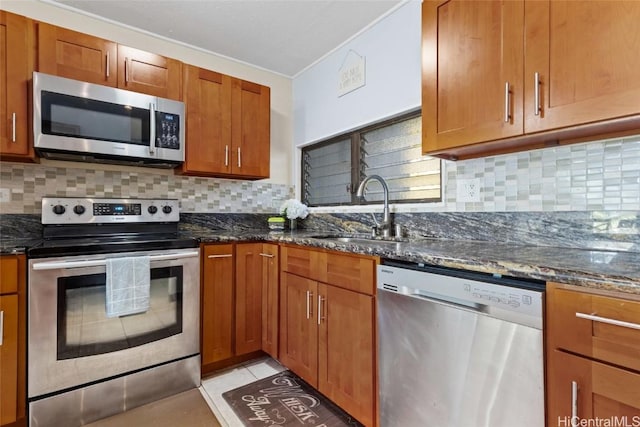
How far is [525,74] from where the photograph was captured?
3.83 feet

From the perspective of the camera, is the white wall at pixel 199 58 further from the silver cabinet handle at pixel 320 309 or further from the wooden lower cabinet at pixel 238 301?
the silver cabinet handle at pixel 320 309

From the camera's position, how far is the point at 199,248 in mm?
1893

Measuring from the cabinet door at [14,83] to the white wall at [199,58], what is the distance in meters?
0.42

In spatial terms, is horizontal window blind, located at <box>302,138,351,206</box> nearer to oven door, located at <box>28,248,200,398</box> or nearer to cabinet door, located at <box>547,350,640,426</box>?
oven door, located at <box>28,248,200,398</box>

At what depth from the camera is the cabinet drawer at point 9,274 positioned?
1369 millimetres

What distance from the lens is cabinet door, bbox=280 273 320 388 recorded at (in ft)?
5.58

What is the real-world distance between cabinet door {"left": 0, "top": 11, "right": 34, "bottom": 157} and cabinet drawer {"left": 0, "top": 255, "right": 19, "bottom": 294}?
0.60 metres

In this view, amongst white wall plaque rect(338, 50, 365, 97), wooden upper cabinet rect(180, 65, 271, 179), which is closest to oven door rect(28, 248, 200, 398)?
wooden upper cabinet rect(180, 65, 271, 179)

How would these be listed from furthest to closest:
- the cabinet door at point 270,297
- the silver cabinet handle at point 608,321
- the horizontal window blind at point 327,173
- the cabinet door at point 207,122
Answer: the horizontal window blind at point 327,173
the cabinet door at point 207,122
the cabinet door at point 270,297
the silver cabinet handle at point 608,321

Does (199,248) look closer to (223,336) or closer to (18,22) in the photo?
(223,336)

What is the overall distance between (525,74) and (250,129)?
183cm

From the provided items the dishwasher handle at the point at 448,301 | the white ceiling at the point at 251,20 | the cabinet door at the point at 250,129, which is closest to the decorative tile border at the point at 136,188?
the cabinet door at the point at 250,129

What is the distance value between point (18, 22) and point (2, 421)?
1976 millimetres

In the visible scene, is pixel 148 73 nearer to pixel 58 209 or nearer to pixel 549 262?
pixel 58 209
